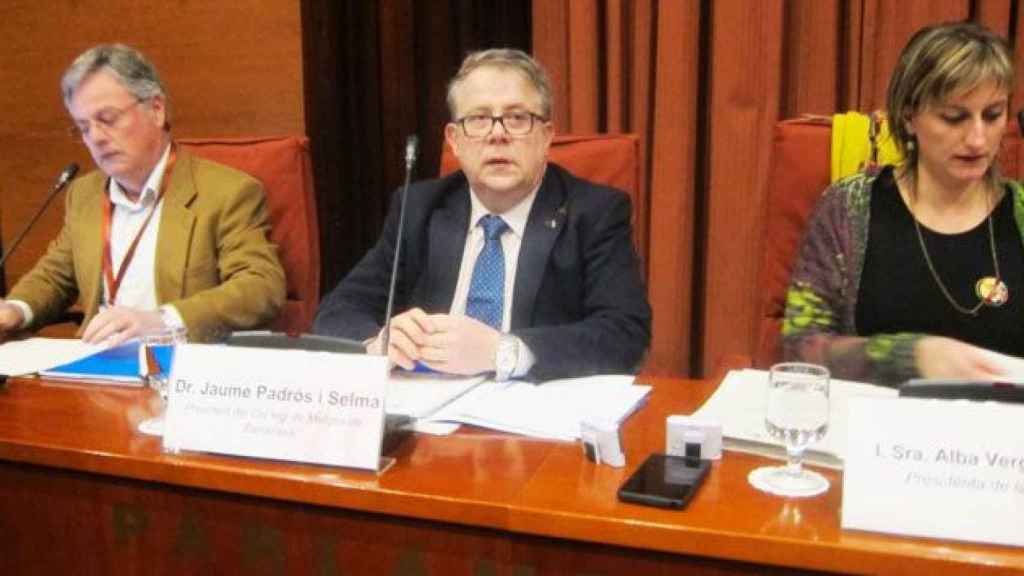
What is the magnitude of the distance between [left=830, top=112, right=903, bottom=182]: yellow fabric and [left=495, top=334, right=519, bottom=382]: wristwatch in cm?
70

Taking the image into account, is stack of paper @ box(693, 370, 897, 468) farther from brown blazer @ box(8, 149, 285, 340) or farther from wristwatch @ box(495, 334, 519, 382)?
brown blazer @ box(8, 149, 285, 340)

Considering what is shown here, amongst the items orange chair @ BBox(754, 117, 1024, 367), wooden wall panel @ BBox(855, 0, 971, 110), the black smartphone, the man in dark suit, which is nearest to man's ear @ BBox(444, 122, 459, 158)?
the man in dark suit

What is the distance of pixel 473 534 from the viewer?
3.31 ft

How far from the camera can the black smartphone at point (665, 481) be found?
95 cm

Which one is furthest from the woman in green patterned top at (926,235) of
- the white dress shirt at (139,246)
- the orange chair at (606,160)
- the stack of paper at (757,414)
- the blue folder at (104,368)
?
the white dress shirt at (139,246)

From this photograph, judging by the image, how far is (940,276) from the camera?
5.03 ft

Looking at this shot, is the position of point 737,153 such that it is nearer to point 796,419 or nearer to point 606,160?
point 606,160

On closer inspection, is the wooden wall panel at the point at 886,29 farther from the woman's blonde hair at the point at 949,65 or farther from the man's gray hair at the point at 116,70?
the man's gray hair at the point at 116,70

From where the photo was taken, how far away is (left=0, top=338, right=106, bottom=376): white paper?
1.56 metres

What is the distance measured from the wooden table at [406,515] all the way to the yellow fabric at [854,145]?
0.59 meters

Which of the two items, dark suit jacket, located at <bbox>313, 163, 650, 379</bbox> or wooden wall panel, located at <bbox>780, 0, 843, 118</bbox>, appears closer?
dark suit jacket, located at <bbox>313, 163, 650, 379</bbox>

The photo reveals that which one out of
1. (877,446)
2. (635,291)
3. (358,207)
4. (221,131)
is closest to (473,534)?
(877,446)

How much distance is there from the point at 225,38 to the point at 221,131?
275 mm

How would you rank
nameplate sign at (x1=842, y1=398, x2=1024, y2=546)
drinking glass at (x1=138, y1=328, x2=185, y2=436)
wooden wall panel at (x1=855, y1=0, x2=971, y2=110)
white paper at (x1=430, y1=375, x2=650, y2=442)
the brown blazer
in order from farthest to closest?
wooden wall panel at (x1=855, y1=0, x2=971, y2=110) → the brown blazer → drinking glass at (x1=138, y1=328, x2=185, y2=436) → white paper at (x1=430, y1=375, x2=650, y2=442) → nameplate sign at (x1=842, y1=398, x2=1024, y2=546)
